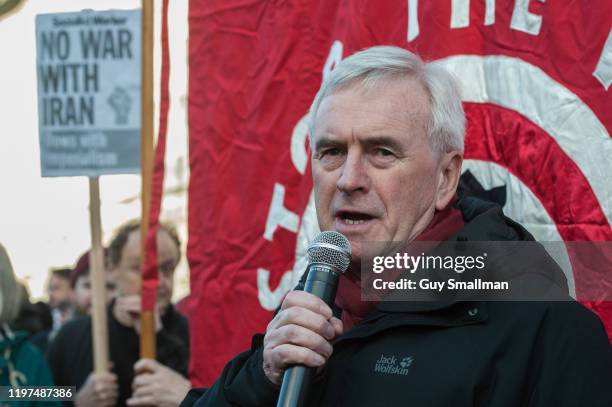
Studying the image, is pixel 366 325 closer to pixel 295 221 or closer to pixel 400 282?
pixel 400 282

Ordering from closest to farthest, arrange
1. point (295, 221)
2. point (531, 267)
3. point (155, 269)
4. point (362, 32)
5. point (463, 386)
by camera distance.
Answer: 1. point (463, 386)
2. point (531, 267)
3. point (362, 32)
4. point (295, 221)
5. point (155, 269)

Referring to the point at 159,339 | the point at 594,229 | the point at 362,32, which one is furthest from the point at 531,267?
the point at 159,339

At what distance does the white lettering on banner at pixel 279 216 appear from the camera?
396cm

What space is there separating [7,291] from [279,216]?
1.40 meters

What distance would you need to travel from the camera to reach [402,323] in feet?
7.61

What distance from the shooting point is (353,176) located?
255 cm

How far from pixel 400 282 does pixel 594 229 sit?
0.84 metres

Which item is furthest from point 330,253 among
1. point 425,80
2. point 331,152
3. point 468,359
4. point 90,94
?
point 90,94

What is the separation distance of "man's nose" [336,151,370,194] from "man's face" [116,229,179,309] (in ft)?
8.92

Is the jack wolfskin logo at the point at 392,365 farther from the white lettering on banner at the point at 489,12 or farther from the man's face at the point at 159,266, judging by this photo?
the man's face at the point at 159,266

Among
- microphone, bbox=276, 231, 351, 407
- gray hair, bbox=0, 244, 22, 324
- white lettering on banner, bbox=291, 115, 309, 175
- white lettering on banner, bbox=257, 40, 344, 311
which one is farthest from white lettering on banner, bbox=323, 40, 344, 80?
gray hair, bbox=0, 244, 22, 324

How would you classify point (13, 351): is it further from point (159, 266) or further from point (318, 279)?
point (318, 279)

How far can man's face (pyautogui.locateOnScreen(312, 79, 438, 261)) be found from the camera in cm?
254

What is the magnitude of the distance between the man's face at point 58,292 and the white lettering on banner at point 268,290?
193 inches
